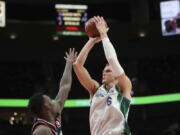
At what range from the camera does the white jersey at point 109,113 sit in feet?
12.4

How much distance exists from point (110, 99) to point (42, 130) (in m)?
0.89

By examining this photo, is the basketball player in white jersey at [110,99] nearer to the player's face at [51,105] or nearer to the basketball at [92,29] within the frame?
the basketball at [92,29]

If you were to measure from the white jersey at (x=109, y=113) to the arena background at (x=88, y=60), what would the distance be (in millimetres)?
11658

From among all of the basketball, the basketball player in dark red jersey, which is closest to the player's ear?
the basketball player in dark red jersey

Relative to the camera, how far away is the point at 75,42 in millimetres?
16359

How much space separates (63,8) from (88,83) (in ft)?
33.5

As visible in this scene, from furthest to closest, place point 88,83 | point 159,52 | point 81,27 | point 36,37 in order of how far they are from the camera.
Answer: point 159,52 < point 36,37 < point 81,27 < point 88,83

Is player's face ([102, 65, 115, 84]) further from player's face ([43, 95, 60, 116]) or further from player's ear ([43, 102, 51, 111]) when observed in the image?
player's ear ([43, 102, 51, 111])

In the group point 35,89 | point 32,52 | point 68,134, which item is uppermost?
point 32,52

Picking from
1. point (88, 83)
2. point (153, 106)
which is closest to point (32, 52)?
point (153, 106)

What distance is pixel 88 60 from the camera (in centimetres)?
1756

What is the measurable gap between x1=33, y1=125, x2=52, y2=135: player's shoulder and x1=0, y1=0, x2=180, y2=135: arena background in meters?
12.3

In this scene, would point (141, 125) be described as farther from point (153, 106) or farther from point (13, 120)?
point (13, 120)

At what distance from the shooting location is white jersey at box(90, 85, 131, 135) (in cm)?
379
